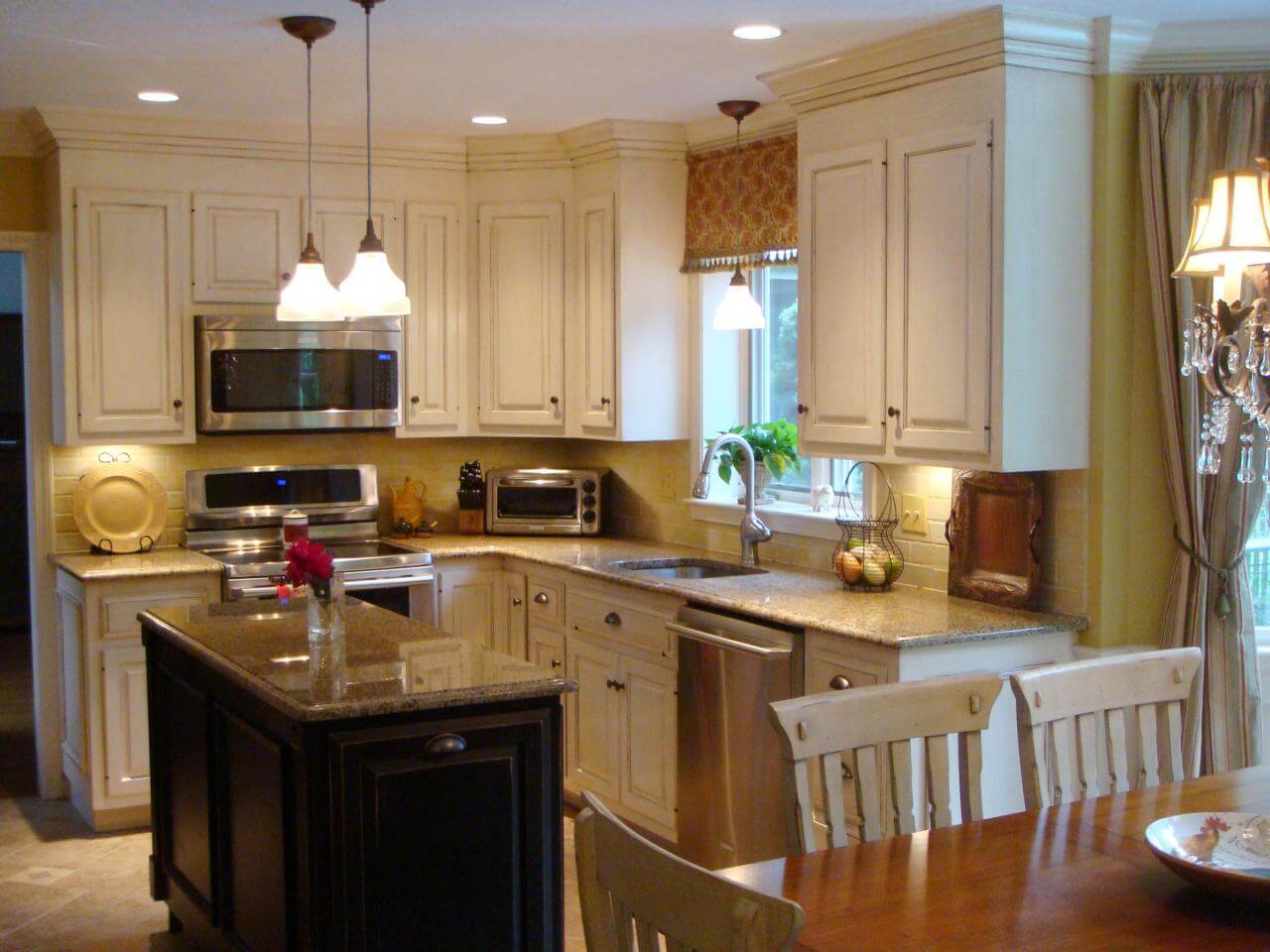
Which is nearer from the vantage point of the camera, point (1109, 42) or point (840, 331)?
point (1109, 42)

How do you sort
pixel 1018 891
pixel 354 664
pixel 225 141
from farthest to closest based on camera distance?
pixel 225 141 → pixel 354 664 → pixel 1018 891

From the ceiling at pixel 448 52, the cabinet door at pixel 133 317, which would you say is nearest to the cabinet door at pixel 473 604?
the cabinet door at pixel 133 317

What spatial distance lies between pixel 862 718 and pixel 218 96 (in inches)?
136

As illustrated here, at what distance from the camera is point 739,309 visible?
4781 mm

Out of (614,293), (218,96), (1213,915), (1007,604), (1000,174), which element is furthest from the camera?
(614,293)

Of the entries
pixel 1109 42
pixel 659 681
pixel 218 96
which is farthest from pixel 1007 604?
pixel 218 96

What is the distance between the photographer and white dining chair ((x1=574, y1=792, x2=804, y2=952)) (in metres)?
1.36

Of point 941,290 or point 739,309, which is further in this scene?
point 739,309

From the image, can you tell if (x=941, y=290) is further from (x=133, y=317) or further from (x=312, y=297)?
(x=133, y=317)

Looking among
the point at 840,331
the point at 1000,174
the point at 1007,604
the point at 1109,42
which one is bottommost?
the point at 1007,604

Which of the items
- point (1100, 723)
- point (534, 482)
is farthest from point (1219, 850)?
point (534, 482)

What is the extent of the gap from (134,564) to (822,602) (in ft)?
8.13

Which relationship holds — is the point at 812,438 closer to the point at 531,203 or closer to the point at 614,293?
the point at 614,293

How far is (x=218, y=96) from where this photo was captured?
4836mm
